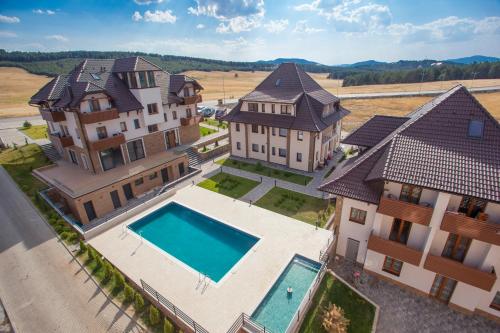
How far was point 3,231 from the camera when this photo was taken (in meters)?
21.2

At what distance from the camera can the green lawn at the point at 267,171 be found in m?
30.1

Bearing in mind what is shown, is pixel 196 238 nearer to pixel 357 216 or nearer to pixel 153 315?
pixel 153 315

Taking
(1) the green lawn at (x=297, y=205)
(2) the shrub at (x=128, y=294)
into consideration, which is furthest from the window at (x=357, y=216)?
(2) the shrub at (x=128, y=294)

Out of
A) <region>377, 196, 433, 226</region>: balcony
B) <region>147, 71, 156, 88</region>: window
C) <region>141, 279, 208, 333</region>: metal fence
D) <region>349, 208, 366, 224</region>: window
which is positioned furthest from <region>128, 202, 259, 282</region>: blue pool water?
<region>147, 71, 156, 88</region>: window

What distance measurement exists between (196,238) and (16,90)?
408 ft

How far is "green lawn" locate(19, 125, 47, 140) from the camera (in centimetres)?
4261

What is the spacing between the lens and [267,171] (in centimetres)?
3244

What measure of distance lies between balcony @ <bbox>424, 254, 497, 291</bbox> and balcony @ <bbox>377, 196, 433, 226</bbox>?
2402 mm

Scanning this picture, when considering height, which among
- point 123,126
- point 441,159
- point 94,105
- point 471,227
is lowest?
point 471,227

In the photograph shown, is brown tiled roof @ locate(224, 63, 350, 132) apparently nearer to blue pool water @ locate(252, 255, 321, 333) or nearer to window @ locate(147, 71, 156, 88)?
window @ locate(147, 71, 156, 88)

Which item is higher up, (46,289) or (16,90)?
(16,90)

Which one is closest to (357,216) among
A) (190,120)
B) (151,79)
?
(151,79)

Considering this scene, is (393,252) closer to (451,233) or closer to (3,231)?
(451,233)

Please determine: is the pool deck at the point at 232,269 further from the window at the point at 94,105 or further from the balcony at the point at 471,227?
the window at the point at 94,105
